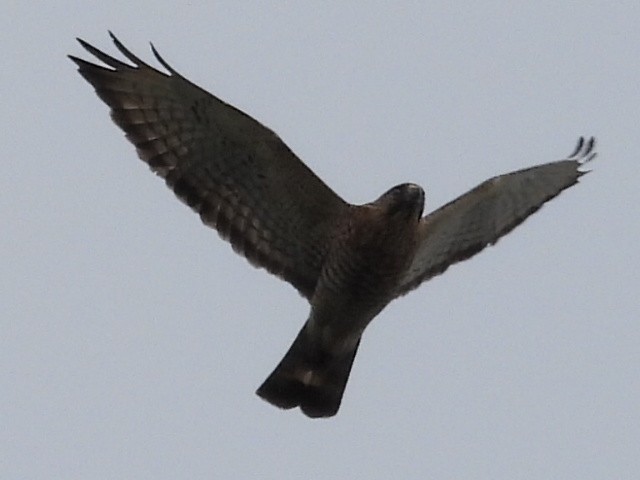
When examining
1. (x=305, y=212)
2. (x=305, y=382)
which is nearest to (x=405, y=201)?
(x=305, y=212)

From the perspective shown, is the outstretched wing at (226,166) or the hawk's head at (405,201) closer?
the outstretched wing at (226,166)

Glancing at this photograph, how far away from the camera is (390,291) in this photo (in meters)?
Result: 12.2

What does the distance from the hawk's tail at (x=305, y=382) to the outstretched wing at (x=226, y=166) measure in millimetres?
512

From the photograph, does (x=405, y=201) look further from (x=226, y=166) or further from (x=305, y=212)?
(x=226, y=166)

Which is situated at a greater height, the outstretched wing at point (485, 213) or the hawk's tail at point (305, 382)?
the outstretched wing at point (485, 213)

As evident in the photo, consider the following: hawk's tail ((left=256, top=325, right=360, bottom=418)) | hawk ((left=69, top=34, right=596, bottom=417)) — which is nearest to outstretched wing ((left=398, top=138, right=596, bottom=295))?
hawk ((left=69, top=34, right=596, bottom=417))

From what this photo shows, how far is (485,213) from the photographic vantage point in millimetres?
12609

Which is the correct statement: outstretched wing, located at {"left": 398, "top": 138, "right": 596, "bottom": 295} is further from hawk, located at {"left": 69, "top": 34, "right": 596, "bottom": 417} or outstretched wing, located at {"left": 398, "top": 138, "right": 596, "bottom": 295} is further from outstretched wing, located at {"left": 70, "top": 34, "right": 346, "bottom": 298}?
outstretched wing, located at {"left": 70, "top": 34, "right": 346, "bottom": 298}

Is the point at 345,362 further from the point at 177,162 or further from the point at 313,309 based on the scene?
the point at 177,162

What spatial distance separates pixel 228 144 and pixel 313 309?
1.30 metres

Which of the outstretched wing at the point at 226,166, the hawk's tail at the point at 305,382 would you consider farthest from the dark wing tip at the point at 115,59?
the hawk's tail at the point at 305,382

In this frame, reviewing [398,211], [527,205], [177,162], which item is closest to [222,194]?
[177,162]

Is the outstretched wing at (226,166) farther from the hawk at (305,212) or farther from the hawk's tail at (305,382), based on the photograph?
the hawk's tail at (305,382)

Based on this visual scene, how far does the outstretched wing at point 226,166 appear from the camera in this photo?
11602mm
